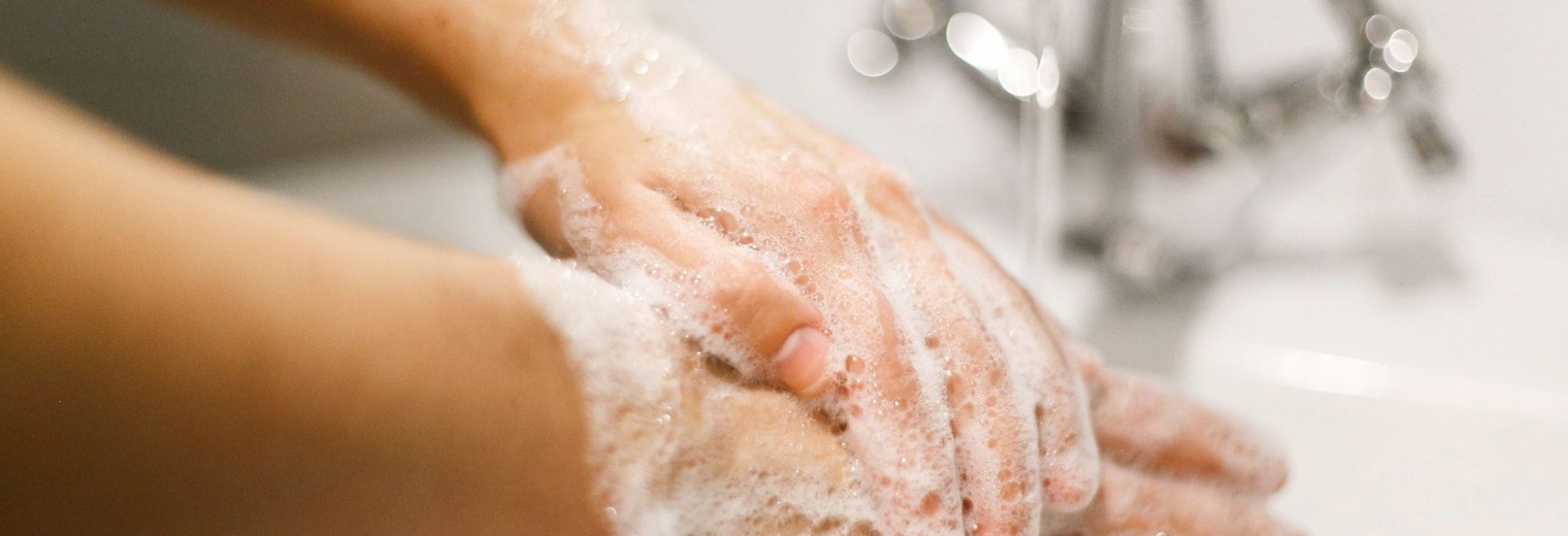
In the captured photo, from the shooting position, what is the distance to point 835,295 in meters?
0.43

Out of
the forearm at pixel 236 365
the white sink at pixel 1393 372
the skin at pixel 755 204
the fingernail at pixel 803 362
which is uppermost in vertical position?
the white sink at pixel 1393 372

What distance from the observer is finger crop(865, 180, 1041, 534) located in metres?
0.43

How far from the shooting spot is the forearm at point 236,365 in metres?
0.25

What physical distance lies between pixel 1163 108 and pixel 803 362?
19.1 inches

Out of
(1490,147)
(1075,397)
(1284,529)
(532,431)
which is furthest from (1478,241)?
(532,431)

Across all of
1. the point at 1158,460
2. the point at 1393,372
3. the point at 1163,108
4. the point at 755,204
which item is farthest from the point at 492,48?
the point at 1393,372

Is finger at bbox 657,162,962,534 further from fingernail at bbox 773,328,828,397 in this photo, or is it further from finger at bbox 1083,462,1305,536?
finger at bbox 1083,462,1305,536

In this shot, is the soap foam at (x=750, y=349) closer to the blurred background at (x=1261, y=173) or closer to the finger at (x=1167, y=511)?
the finger at (x=1167, y=511)

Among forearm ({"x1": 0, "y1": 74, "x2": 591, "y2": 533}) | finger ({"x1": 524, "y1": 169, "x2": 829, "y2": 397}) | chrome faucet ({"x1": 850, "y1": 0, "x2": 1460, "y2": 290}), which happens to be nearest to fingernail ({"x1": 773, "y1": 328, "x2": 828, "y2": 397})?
finger ({"x1": 524, "y1": 169, "x2": 829, "y2": 397})

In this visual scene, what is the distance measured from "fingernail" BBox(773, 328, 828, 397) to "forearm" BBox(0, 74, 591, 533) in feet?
0.33

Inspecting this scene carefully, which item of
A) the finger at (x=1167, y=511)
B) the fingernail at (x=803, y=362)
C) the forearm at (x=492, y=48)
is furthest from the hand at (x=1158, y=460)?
the forearm at (x=492, y=48)

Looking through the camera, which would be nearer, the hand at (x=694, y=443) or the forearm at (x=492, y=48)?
the hand at (x=694, y=443)

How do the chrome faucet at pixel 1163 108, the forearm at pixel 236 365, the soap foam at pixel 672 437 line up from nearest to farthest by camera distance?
the forearm at pixel 236 365, the soap foam at pixel 672 437, the chrome faucet at pixel 1163 108

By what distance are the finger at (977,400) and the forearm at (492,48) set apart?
19 centimetres
